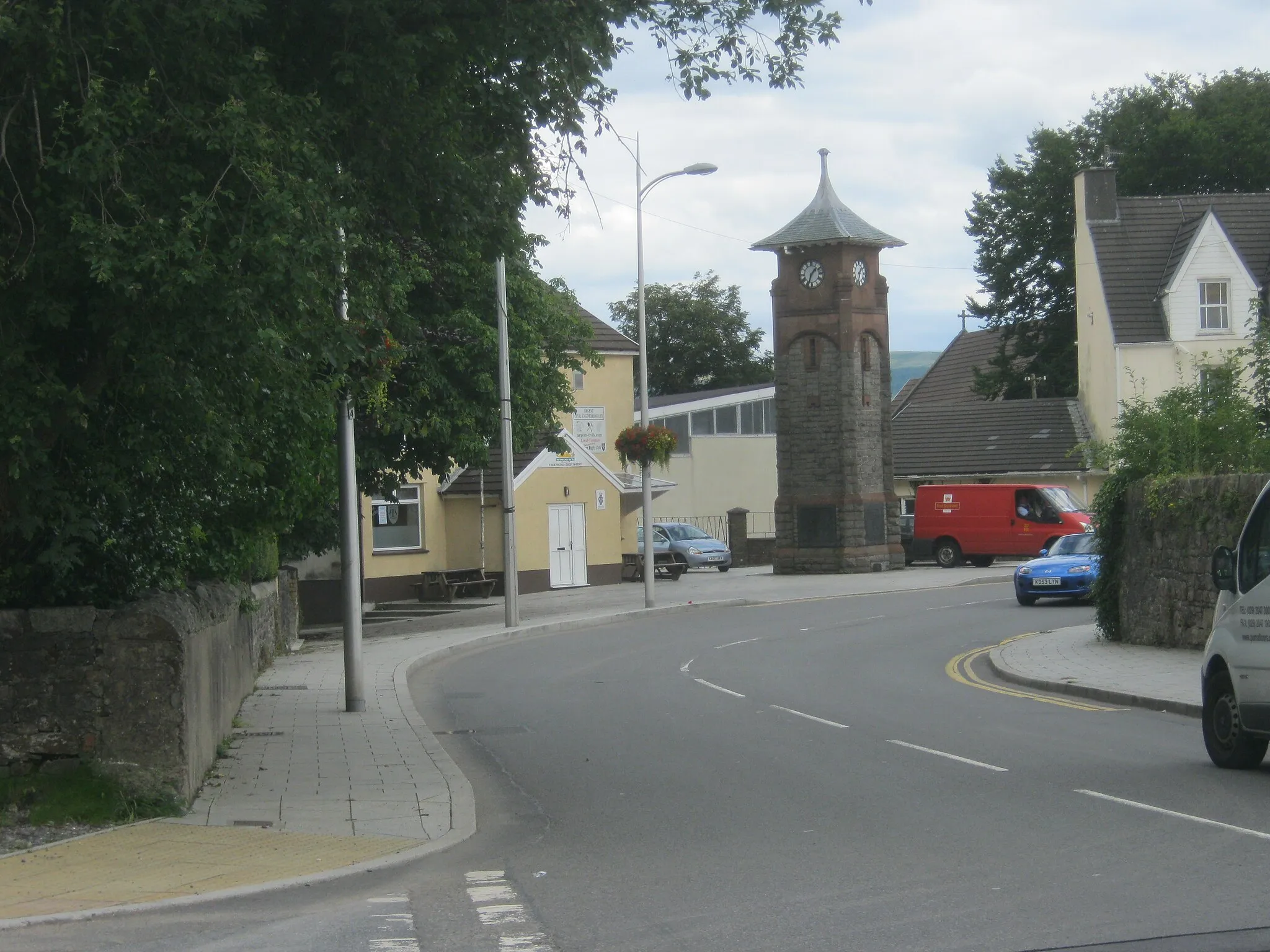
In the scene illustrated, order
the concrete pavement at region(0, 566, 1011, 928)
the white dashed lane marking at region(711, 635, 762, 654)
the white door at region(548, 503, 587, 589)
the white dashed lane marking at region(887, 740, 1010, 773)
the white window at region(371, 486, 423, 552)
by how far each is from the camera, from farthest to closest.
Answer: the white door at region(548, 503, 587, 589)
the white window at region(371, 486, 423, 552)
the white dashed lane marking at region(711, 635, 762, 654)
the white dashed lane marking at region(887, 740, 1010, 773)
the concrete pavement at region(0, 566, 1011, 928)

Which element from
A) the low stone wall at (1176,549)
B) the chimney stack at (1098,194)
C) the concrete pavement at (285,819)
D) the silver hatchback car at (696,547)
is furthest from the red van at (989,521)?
the concrete pavement at (285,819)

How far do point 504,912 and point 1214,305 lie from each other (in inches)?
1851

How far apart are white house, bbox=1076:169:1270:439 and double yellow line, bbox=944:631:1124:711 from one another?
28070 millimetres

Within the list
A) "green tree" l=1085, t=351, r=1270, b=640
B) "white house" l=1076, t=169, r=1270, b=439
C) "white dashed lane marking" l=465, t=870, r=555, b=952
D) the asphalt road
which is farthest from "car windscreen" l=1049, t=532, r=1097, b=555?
"white dashed lane marking" l=465, t=870, r=555, b=952

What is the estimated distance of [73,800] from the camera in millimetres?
9102

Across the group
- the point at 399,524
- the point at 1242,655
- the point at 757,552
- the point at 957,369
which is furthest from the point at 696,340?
the point at 1242,655

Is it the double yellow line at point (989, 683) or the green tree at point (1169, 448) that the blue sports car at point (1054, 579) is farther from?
the green tree at point (1169, 448)

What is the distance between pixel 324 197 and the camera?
9008 mm

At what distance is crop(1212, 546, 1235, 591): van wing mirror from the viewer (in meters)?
11.1

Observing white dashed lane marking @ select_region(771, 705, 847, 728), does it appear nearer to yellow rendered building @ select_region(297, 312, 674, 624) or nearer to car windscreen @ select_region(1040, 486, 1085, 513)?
yellow rendered building @ select_region(297, 312, 674, 624)

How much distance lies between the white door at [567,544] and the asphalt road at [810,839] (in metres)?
25.6

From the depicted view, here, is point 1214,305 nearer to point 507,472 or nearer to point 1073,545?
point 1073,545

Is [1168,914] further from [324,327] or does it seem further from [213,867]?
[324,327]

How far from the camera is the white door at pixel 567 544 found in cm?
4300
